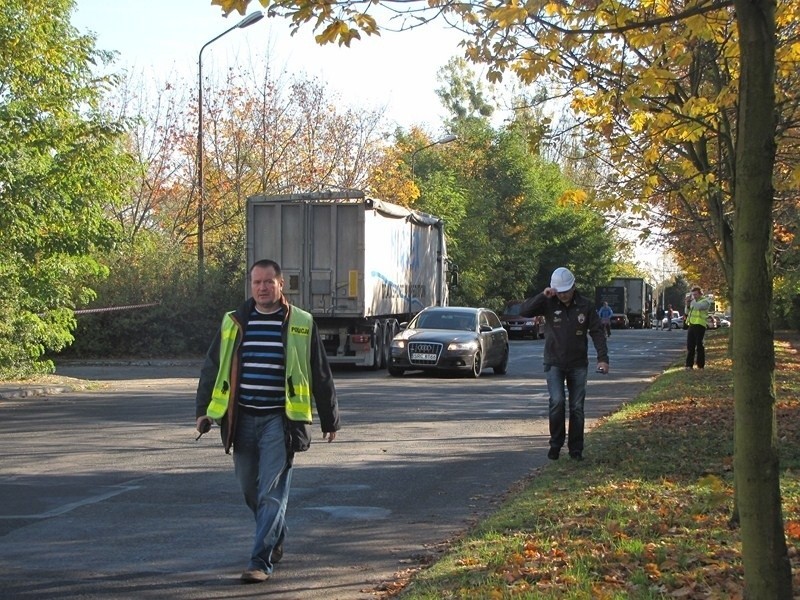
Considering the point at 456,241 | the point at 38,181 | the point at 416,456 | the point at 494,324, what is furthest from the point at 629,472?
the point at 456,241

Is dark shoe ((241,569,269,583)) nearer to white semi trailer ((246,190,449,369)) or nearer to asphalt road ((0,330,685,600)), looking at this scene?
asphalt road ((0,330,685,600))

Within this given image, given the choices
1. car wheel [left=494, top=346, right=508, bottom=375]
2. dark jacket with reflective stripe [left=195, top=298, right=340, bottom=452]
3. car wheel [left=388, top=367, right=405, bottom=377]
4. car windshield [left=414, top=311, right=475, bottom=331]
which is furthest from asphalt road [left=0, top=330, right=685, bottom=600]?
car wheel [left=494, top=346, right=508, bottom=375]

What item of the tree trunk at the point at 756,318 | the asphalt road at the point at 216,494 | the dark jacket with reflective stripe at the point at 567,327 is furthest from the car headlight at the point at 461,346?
the tree trunk at the point at 756,318

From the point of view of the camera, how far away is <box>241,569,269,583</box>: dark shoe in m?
6.62

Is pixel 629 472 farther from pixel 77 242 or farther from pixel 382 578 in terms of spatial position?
pixel 77 242

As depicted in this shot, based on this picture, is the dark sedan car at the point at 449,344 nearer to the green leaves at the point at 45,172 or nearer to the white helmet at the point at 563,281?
the green leaves at the point at 45,172

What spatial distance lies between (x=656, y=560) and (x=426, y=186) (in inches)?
1916

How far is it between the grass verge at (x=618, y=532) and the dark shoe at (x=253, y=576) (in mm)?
771

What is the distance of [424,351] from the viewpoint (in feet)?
79.7

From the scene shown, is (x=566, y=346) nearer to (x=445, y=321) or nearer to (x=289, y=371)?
(x=289, y=371)

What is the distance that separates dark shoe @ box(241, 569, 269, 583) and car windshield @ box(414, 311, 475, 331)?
61.7 feet

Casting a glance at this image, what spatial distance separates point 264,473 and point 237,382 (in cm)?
56

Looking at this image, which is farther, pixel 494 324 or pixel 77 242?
pixel 494 324

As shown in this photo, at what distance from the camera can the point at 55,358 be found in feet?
102
